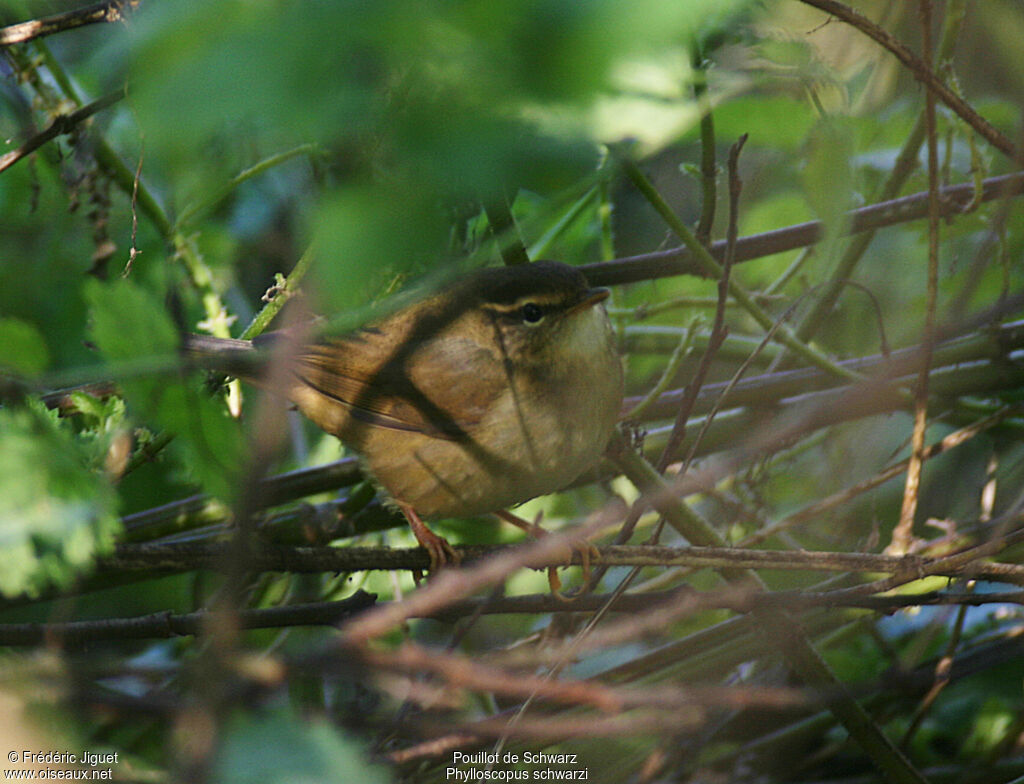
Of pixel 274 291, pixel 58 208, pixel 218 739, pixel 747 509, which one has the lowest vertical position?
pixel 218 739

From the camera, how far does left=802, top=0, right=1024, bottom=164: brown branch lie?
1.61 m

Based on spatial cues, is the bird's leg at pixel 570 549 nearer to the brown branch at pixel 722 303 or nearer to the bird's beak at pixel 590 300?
the brown branch at pixel 722 303

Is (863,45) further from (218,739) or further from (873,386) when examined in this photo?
(218,739)

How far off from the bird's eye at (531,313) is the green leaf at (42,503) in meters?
1.79

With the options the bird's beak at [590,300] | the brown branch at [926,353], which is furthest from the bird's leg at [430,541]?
the brown branch at [926,353]

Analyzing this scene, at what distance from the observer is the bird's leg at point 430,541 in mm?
2436

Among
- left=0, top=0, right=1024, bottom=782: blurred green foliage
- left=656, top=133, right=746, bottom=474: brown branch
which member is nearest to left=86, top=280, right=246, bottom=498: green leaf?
left=0, top=0, right=1024, bottom=782: blurred green foliage

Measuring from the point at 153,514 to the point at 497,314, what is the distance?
1197 millimetres

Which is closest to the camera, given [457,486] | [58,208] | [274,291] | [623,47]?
[623,47]

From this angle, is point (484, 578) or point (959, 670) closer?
point (484, 578)

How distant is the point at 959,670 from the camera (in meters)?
2.29

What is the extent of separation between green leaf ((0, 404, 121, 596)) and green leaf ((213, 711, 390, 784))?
0.96ft

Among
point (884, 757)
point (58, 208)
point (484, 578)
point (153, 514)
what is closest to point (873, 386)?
point (484, 578)

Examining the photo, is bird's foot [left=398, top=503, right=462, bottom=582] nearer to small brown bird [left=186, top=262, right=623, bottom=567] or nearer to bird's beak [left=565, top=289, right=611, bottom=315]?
small brown bird [left=186, top=262, right=623, bottom=567]
